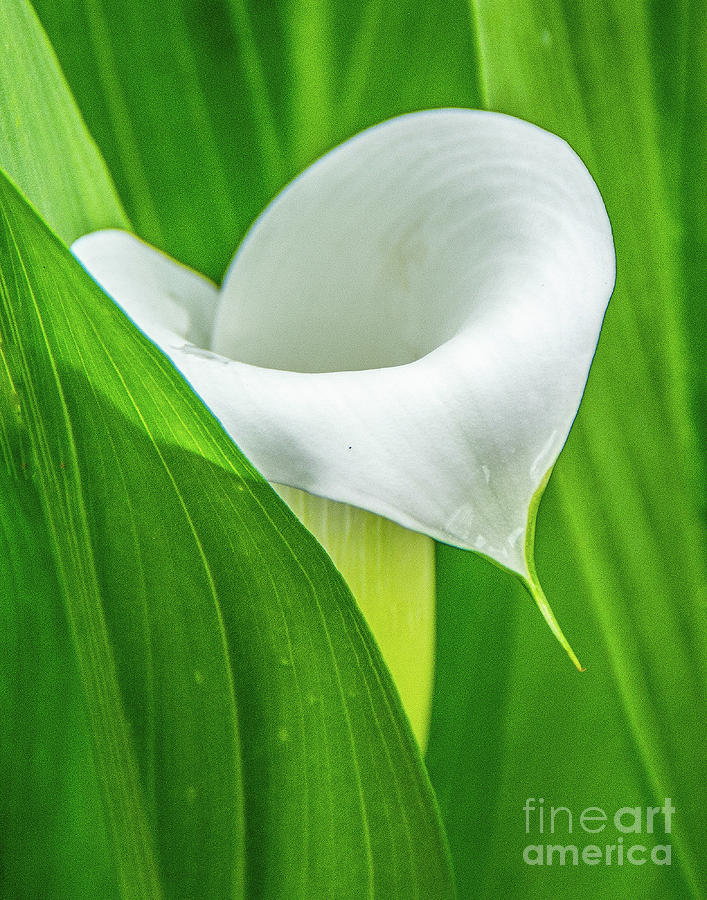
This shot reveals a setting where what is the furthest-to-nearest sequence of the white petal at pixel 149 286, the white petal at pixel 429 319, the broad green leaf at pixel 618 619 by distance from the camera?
the broad green leaf at pixel 618 619 < the white petal at pixel 149 286 < the white petal at pixel 429 319

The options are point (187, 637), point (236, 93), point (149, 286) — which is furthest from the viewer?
point (236, 93)

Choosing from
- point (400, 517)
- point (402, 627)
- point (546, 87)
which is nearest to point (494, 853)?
point (402, 627)

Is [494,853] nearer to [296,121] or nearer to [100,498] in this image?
[100,498]

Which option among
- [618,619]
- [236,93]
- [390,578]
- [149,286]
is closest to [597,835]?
[618,619]

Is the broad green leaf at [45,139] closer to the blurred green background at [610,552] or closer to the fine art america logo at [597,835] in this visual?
the blurred green background at [610,552]

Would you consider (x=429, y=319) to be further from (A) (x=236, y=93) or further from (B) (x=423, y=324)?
(A) (x=236, y=93)

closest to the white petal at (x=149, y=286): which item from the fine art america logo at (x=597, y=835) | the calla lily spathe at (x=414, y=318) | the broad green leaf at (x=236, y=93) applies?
the calla lily spathe at (x=414, y=318)

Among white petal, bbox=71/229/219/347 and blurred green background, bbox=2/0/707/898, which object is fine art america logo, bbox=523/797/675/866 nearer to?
blurred green background, bbox=2/0/707/898
